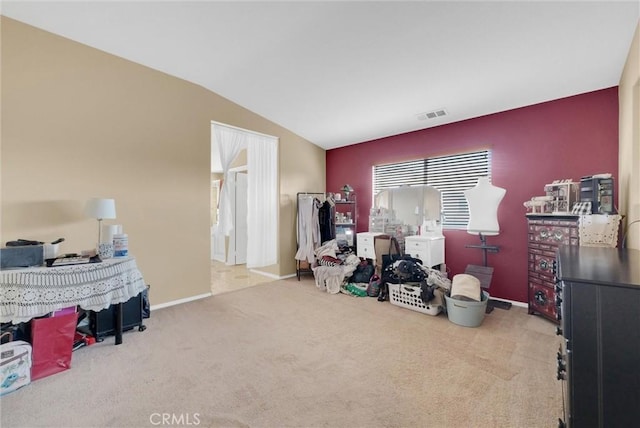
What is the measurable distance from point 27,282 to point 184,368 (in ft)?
4.28

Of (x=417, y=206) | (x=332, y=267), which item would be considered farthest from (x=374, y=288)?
(x=417, y=206)

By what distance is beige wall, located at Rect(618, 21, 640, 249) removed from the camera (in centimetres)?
213

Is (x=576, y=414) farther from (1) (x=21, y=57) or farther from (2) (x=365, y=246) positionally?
(1) (x=21, y=57)

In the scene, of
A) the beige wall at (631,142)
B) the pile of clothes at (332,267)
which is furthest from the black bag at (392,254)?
the beige wall at (631,142)

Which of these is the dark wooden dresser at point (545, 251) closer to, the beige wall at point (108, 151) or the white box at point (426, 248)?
the white box at point (426, 248)

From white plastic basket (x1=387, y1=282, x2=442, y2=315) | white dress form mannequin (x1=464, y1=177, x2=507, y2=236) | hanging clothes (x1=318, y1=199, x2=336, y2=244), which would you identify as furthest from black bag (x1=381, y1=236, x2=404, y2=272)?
hanging clothes (x1=318, y1=199, x2=336, y2=244)

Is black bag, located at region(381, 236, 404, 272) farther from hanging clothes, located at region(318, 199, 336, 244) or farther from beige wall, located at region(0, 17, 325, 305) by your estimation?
beige wall, located at region(0, 17, 325, 305)

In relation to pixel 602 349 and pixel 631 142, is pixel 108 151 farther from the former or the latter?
pixel 631 142

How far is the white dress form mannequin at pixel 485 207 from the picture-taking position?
331 cm

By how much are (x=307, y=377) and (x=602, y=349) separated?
5.37ft

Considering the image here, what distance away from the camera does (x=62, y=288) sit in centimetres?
211

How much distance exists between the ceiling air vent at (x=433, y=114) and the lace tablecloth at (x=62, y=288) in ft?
13.0

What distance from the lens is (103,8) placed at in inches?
90.7

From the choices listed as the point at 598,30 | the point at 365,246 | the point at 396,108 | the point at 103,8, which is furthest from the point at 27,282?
the point at 598,30
